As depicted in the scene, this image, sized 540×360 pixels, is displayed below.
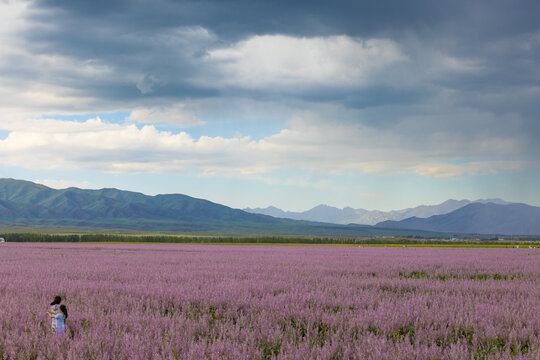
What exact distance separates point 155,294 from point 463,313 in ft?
18.7

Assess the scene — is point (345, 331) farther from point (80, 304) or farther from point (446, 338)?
point (80, 304)

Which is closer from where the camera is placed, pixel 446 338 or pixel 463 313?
pixel 446 338

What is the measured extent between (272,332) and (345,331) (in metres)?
1.02

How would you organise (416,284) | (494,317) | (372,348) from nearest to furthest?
(372,348)
(494,317)
(416,284)

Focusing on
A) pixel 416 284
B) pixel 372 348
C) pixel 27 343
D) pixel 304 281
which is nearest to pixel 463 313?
pixel 372 348

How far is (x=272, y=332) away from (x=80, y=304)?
12.9 feet

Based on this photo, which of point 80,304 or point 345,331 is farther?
point 80,304

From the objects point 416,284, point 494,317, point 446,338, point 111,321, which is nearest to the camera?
point 446,338

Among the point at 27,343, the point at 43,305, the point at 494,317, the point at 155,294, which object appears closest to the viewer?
the point at 27,343

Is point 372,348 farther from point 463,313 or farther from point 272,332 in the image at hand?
point 463,313

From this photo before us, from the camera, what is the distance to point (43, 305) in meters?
7.72

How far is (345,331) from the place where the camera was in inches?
236

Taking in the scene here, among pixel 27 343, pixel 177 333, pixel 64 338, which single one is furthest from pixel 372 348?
pixel 27 343

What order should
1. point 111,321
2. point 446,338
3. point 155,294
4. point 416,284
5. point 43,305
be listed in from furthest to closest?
point 416,284 → point 155,294 → point 43,305 → point 111,321 → point 446,338
